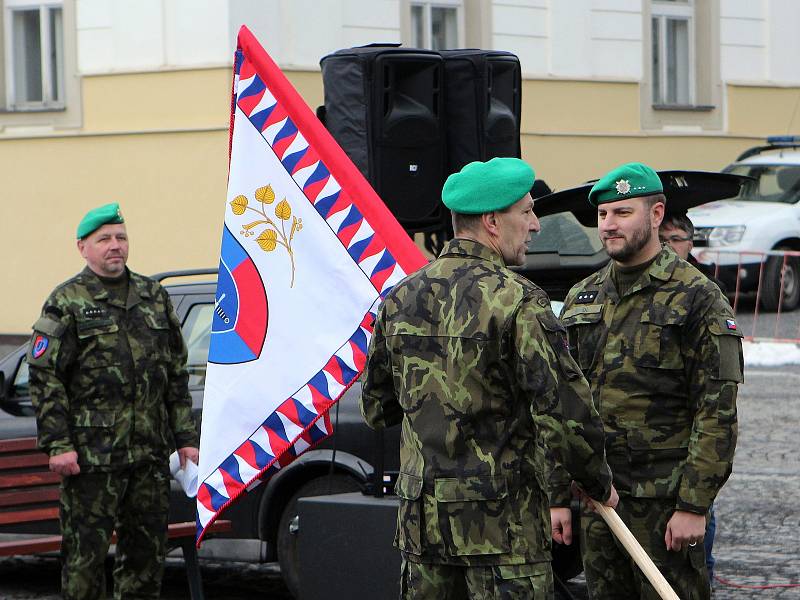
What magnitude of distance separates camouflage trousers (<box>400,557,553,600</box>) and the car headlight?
13861mm

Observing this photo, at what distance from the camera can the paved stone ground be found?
8.04 meters

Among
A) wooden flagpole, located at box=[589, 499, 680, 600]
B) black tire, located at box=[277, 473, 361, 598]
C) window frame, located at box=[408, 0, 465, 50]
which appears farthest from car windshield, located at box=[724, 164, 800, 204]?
wooden flagpole, located at box=[589, 499, 680, 600]

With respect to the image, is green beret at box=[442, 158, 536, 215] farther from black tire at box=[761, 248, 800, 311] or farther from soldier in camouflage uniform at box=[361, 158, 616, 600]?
black tire at box=[761, 248, 800, 311]

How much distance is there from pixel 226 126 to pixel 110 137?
1.54 metres

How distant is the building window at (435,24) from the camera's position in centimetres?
1981

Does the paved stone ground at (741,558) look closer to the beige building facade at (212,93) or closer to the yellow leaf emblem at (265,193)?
the yellow leaf emblem at (265,193)

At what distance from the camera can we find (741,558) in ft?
27.6

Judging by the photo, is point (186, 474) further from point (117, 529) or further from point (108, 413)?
point (108, 413)

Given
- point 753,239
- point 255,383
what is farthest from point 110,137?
point 255,383

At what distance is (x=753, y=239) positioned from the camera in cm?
1808

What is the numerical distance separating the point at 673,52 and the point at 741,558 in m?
14.7

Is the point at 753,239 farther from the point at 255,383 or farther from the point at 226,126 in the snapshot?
the point at 255,383

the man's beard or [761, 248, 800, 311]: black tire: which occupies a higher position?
the man's beard

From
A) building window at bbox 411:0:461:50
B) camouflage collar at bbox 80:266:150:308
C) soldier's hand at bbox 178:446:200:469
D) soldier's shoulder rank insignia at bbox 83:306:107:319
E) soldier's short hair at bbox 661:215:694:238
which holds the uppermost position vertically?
building window at bbox 411:0:461:50
